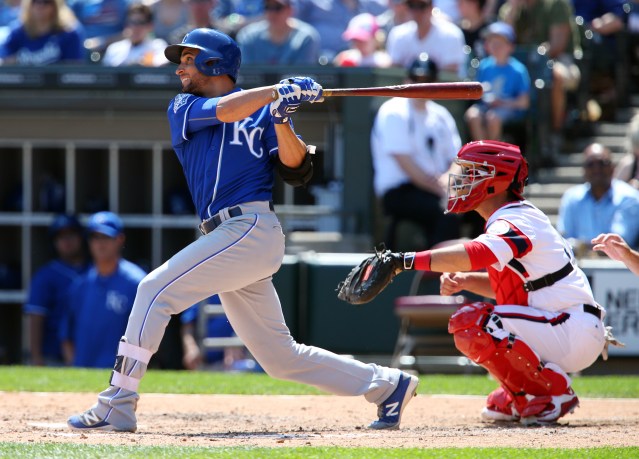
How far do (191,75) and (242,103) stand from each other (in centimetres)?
48

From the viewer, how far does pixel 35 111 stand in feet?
33.7

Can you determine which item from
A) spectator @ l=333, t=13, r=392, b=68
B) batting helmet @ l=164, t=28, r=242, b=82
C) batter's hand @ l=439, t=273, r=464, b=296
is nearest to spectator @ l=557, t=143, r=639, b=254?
spectator @ l=333, t=13, r=392, b=68

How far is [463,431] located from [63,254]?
5.57m

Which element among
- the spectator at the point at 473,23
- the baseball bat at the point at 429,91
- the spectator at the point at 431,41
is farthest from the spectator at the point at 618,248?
the spectator at the point at 473,23

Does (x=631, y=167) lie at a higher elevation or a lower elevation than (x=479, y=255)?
higher

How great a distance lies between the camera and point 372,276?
14.9ft

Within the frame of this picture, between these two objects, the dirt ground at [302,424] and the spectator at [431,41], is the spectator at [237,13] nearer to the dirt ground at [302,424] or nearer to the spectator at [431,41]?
the spectator at [431,41]

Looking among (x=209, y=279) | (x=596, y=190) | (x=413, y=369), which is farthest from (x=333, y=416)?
(x=596, y=190)

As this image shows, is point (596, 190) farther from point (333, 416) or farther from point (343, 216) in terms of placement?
point (333, 416)

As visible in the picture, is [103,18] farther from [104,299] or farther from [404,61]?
[104,299]

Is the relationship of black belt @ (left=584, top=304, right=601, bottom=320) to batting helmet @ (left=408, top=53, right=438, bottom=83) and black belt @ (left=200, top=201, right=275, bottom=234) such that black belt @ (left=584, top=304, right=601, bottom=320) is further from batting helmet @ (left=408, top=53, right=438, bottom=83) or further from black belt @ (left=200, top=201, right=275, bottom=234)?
batting helmet @ (left=408, top=53, right=438, bottom=83)

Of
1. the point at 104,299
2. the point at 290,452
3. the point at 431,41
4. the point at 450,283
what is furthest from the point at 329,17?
the point at 290,452

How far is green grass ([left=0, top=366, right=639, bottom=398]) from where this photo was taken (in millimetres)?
6691

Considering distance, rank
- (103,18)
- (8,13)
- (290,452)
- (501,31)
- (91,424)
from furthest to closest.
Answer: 1. (8,13)
2. (103,18)
3. (501,31)
4. (91,424)
5. (290,452)
